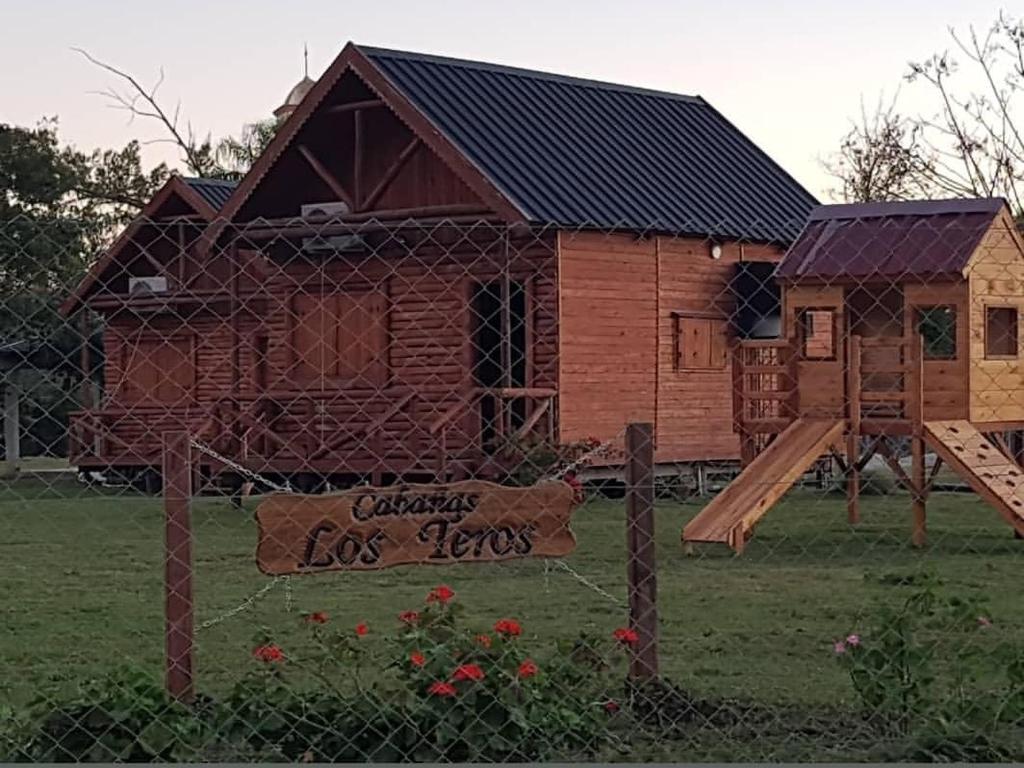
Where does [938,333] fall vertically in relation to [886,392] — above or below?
above

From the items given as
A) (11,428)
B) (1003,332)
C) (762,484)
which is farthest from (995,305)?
(11,428)

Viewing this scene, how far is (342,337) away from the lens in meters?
24.5

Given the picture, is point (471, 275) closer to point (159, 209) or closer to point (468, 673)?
point (159, 209)

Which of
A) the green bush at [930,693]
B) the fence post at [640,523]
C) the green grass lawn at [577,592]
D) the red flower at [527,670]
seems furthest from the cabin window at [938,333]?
the red flower at [527,670]

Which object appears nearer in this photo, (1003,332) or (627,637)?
(627,637)

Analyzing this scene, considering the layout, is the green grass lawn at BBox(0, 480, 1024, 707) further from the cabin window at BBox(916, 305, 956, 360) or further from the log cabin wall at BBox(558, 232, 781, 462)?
the log cabin wall at BBox(558, 232, 781, 462)

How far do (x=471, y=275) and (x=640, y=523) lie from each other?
1540 cm

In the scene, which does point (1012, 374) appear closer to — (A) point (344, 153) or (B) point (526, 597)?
(B) point (526, 597)

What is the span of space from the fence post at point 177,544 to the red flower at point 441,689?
Result: 35.0 inches

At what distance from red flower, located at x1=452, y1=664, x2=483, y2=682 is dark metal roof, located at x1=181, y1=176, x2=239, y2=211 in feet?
74.1

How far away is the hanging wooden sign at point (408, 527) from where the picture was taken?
249 inches

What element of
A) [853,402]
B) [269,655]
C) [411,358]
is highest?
[411,358]

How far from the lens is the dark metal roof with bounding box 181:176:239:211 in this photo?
2877 cm

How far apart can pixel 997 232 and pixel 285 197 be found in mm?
11750
